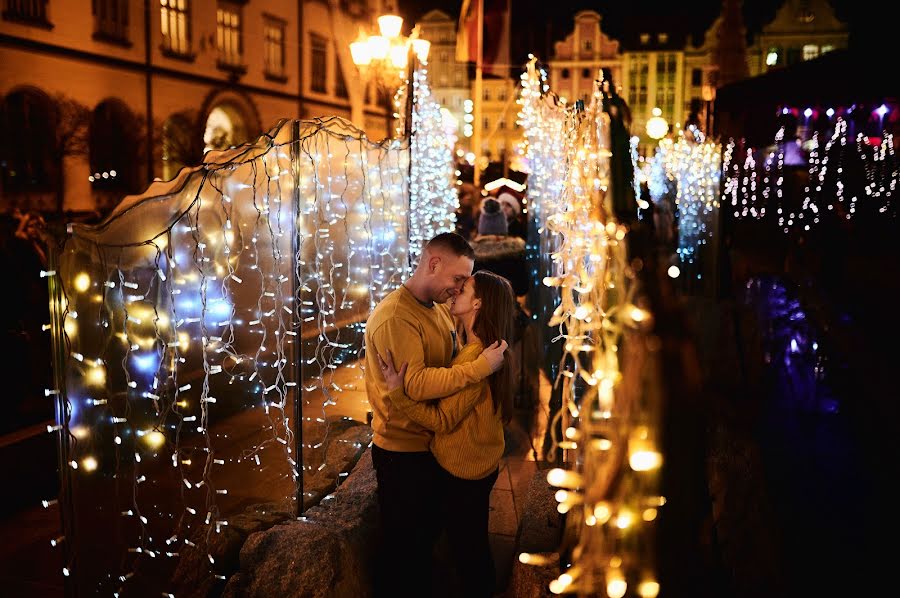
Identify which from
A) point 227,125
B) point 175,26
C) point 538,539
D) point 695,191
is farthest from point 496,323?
point 227,125

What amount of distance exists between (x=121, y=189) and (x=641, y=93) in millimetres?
55981

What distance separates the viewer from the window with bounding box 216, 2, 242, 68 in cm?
2289

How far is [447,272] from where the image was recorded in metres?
3.12

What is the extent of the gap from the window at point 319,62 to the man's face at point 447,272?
86.6 ft

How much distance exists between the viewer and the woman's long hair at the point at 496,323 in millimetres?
3211

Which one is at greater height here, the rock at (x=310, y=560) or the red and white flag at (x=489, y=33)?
the red and white flag at (x=489, y=33)

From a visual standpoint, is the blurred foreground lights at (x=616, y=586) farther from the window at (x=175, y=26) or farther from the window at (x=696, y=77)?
the window at (x=696, y=77)

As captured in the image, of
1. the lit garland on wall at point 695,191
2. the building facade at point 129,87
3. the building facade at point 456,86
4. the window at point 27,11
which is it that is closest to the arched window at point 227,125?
the building facade at point 129,87

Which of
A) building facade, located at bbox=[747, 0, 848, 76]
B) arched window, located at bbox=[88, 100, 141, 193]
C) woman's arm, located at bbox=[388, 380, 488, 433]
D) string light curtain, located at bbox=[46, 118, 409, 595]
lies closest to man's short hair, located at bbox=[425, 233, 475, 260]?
woman's arm, located at bbox=[388, 380, 488, 433]

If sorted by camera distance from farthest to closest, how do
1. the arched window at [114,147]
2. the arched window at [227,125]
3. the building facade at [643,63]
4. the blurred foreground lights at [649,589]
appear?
1. the building facade at [643,63]
2. the arched window at [227,125]
3. the arched window at [114,147]
4. the blurred foreground lights at [649,589]

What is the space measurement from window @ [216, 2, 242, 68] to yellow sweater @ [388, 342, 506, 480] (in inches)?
861

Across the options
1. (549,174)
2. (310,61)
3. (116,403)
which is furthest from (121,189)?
(116,403)

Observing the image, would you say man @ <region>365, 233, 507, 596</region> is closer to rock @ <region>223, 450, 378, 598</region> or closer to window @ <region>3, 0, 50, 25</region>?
rock @ <region>223, 450, 378, 598</region>

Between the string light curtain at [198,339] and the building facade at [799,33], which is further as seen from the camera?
the building facade at [799,33]
